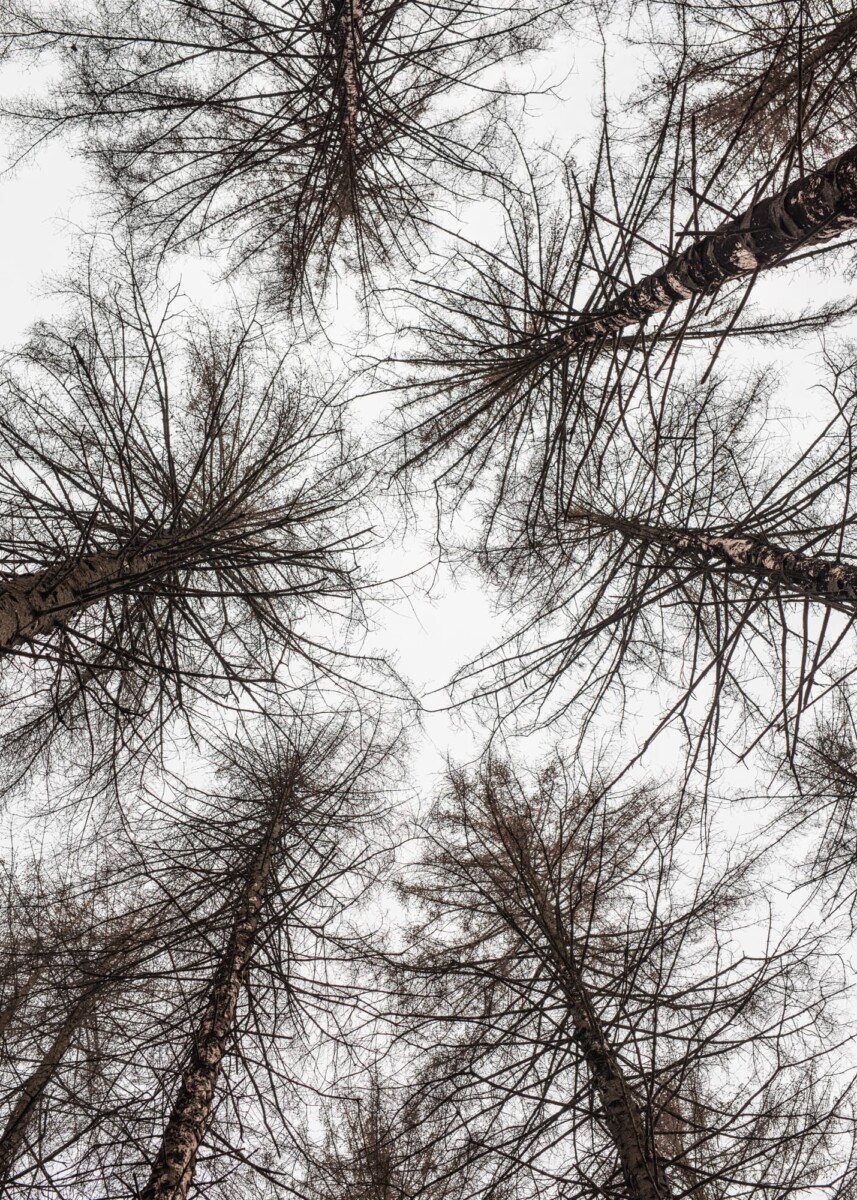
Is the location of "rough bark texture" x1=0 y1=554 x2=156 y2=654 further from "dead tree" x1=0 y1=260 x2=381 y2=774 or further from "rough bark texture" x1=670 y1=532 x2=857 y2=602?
"rough bark texture" x1=670 y1=532 x2=857 y2=602

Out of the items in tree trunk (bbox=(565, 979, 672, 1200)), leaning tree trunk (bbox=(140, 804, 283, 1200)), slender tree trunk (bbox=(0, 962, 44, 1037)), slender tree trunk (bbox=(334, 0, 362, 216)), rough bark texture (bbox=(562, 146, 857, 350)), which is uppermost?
slender tree trunk (bbox=(334, 0, 362, 216))

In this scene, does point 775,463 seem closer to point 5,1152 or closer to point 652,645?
point 652,645

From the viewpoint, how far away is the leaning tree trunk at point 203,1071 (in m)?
3.09

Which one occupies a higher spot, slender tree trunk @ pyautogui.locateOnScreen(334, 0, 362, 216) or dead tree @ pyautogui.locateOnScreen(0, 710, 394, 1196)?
slender tree trunk @ pyautogui.locateOnScreen(334, 0, 362, 216)

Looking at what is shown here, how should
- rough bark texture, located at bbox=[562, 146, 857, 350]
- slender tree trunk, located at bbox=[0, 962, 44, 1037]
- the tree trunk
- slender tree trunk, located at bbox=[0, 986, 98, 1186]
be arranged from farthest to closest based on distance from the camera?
1. slender tree trunk, located at bbox=[0, 962, 44, 1037]
2. slender tree trunk, located at bbox=[0, 986, 98, 1186]
3. the tree trunk
4. rough bark texture, located at bbox=[562, 146, 857, 350]

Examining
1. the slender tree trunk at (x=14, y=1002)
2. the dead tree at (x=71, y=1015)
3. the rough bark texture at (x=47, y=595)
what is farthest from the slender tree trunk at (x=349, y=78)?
the slender tree trunk at (x=14, y=1002)

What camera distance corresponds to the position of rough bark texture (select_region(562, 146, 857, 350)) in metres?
2.41

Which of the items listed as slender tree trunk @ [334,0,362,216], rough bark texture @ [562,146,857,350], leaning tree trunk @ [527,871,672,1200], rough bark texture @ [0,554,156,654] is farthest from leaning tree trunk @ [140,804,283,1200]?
slender tree trunk @ [334,0,362,216]

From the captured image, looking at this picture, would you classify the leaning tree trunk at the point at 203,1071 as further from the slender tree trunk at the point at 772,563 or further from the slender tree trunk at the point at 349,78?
the slender tree trunk at the point at 349,78

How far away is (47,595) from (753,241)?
3.45m

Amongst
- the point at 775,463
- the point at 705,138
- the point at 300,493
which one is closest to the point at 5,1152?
the point at 300,493

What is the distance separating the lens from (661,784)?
226 inches

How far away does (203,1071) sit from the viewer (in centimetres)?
351

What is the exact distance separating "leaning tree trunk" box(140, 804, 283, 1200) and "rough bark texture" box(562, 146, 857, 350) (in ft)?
12.0
